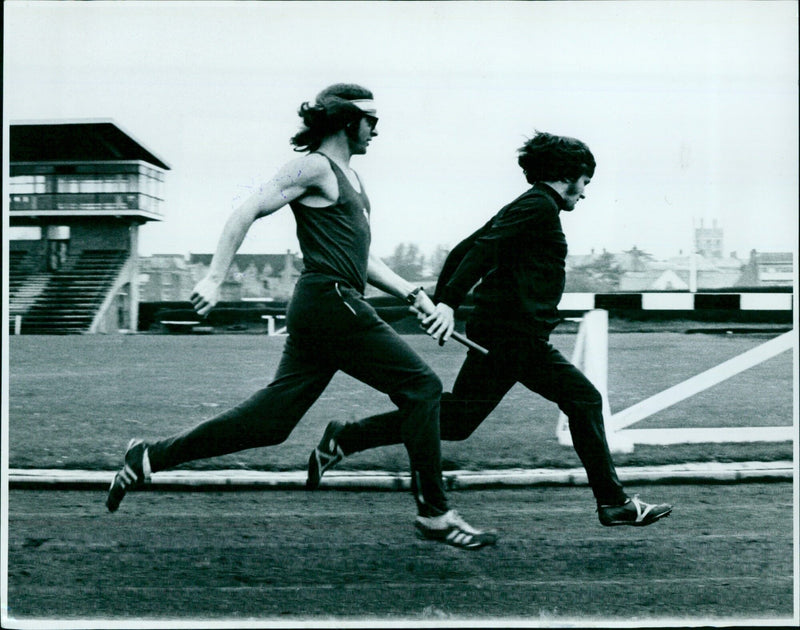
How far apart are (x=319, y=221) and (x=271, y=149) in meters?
0.27

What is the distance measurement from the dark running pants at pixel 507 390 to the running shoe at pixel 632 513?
3 cm

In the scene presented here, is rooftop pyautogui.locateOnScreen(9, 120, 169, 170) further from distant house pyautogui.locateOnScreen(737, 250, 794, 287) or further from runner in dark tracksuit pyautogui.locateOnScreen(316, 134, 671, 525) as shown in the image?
distant house pyautogui.locateOnScreen(737, 250, 794, 287)

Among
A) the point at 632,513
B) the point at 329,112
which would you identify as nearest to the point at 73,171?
the point at 329,112

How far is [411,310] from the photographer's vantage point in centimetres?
356

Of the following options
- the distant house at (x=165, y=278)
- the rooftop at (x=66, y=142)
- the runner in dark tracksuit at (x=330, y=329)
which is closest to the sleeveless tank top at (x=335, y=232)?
the runner in dark tracksuit at (x=330, y=329)

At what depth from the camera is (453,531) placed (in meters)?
3.54

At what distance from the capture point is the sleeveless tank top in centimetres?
340

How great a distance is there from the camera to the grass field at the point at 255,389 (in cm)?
344

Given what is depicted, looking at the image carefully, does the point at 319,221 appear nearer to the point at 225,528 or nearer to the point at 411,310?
the point at 411,310

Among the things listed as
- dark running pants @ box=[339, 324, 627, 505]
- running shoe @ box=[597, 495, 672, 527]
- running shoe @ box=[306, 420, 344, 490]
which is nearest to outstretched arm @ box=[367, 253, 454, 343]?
dark running pants @ box=[339, 324, 627, 505]

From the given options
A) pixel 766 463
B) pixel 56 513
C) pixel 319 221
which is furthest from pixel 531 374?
pixel 56 513

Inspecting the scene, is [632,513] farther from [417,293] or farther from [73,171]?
[73,171]

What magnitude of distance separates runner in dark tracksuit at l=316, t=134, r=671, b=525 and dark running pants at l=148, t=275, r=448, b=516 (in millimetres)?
115

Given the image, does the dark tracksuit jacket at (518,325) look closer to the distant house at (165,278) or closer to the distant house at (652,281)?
the distant house at (652,281)
